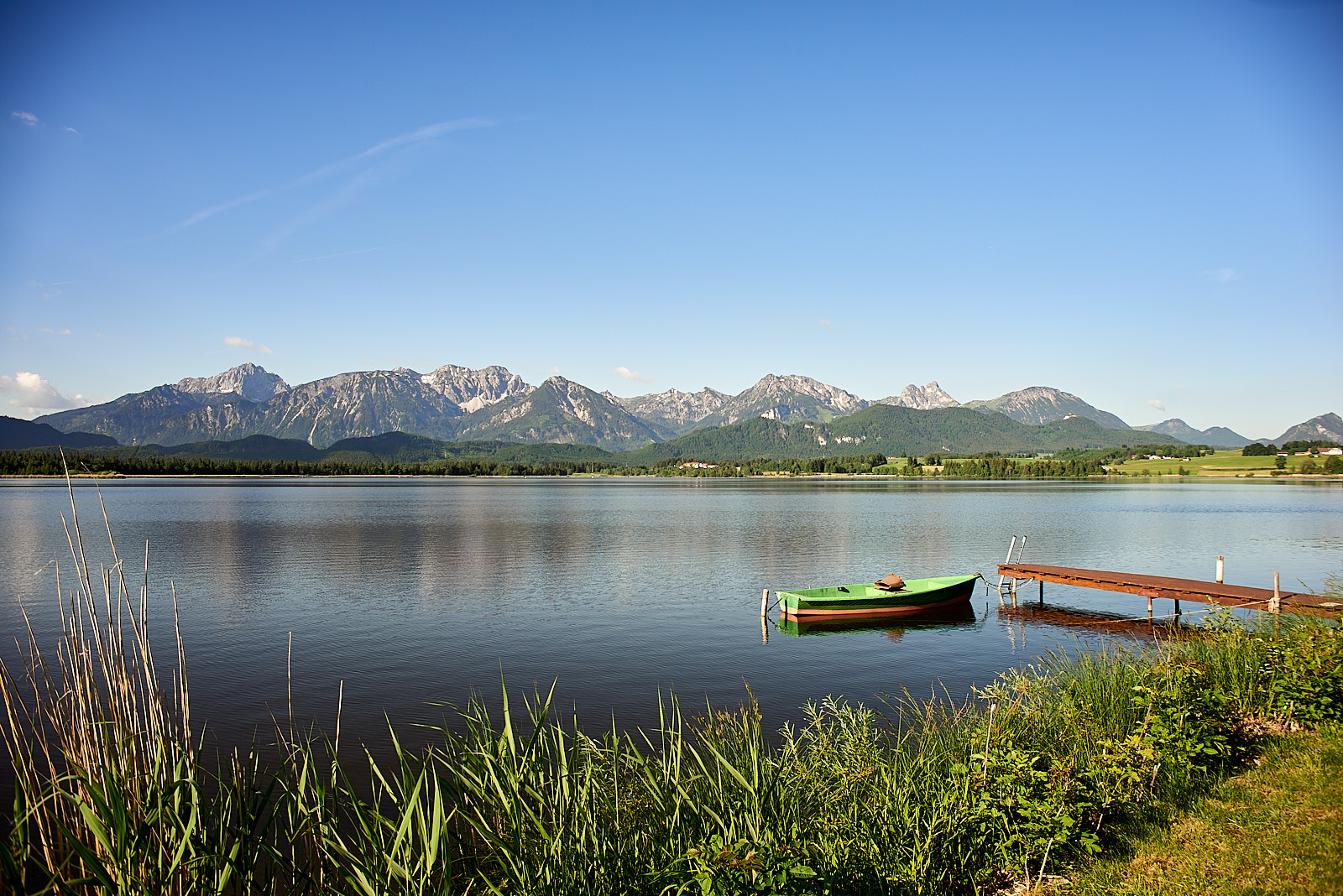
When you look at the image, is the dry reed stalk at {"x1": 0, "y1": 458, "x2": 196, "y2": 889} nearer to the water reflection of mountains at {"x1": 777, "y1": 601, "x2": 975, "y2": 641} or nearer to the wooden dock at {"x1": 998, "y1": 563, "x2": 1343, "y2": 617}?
the water reflection of mountains at {"x1": 777, "y1": 601, "x2": 975, "y2": 641}

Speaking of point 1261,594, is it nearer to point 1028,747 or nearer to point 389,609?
point 1028,747

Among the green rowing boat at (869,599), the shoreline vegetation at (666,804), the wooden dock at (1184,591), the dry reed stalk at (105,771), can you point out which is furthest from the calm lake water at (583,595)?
the dry reed stalk at (105,771)

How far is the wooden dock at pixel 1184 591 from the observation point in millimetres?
23453

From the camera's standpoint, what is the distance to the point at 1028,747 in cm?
1027

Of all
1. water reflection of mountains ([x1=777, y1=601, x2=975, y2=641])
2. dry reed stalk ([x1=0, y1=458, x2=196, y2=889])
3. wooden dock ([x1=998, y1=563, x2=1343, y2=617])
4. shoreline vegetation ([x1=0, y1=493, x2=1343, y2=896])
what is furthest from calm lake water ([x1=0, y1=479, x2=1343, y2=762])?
dry reed stalk ([x1=0, y1=458, x2=196, y2=889])

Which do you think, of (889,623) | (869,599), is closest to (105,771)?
(869,599)

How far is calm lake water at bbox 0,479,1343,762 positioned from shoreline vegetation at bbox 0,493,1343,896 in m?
8.06

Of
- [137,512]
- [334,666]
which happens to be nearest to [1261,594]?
[334,666]

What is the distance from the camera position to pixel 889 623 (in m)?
29.8

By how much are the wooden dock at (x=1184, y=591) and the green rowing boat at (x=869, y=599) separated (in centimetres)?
547

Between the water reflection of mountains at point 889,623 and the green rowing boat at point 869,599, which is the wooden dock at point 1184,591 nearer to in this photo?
the water reflection of mountains at point 889,623

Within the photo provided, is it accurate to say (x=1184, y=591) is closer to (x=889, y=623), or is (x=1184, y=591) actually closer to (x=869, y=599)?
(x=889, y=623)

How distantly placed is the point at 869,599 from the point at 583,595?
13247 millimetres

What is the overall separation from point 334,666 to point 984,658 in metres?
20.7
